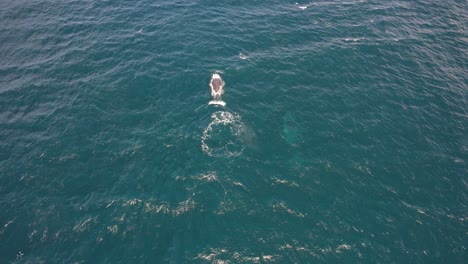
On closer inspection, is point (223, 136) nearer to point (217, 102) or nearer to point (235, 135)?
point (235, 135)

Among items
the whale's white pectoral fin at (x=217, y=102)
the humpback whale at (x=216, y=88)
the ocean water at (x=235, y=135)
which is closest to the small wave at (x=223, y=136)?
the ocean water at (x=235, y=135)

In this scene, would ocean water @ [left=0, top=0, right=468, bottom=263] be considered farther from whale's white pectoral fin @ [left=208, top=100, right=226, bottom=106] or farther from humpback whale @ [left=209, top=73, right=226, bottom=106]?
humpback whale @ [left=209, top=73, right=226, bottom=106]

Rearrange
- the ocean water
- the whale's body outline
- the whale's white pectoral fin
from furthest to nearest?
1. the whale's body outline
2. the whale's white pectoral fin
3. the ocean water

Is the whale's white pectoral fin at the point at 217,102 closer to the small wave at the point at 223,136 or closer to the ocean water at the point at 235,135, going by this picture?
the ocean water at the point at 235,135

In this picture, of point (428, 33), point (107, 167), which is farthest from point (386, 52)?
point (107, 167)

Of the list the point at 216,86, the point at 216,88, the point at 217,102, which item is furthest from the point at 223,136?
the point at 216,86

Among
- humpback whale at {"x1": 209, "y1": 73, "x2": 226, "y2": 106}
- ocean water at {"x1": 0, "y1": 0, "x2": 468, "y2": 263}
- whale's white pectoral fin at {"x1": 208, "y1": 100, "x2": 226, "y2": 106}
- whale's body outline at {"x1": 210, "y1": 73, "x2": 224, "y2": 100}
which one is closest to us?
ocean water at {"x1": 0, "y1": 0, "x2": 468, "y2": 263}

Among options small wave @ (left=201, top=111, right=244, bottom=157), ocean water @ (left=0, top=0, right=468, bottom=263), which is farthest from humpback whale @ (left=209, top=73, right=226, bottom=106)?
small wave @ (left=201, top=111, right=244, bottom=157)
